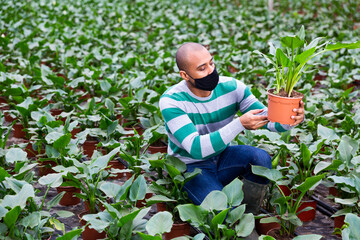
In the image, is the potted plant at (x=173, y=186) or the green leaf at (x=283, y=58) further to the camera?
the potted plant at (x=173, y=186)

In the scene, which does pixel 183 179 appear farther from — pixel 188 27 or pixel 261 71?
pixel 188 27

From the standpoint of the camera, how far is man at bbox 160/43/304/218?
2840mm

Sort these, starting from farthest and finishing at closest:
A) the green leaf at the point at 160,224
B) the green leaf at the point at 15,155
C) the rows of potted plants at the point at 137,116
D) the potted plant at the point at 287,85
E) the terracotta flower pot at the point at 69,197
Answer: the terracotta flower pot at the point at 69,197, the green leaf at the point at 15,155, the rows of potted plants at the point at 137,116, the potted plant at the point at 287,85, the green leaf at the point at 160,224

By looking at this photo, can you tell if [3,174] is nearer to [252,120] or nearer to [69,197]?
[69,197]

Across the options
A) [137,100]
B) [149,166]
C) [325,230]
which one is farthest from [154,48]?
[325,230]

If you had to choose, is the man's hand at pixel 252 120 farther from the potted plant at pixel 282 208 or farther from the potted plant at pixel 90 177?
the potted plant at pixel 90 177

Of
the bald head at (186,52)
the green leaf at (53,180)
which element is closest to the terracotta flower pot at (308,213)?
the bald head at (186,52)

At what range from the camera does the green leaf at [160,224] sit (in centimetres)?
238

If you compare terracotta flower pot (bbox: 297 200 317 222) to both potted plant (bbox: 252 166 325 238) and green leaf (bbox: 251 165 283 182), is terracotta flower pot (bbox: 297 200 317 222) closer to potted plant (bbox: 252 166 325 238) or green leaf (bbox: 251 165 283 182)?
potted plant (bbox: 252 166 325 238)

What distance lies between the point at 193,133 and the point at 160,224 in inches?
27.4

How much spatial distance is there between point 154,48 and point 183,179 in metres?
5.62

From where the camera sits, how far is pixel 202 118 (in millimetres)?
3088

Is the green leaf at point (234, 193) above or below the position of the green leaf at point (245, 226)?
above

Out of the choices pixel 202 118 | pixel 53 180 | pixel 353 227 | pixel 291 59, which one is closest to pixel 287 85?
pixel 291 59
